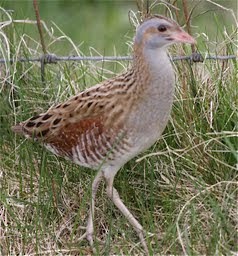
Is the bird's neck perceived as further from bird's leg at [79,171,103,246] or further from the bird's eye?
bird's leg at [79,171,103,246]

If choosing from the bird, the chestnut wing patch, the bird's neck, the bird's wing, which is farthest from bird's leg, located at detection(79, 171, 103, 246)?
the bird's neck

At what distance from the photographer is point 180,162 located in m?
4.67

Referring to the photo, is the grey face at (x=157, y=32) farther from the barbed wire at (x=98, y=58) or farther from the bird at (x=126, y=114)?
the barbed wire at (x=98, y=58)

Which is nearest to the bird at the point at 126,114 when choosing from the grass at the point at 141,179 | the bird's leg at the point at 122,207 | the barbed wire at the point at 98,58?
the bird's leg at the point at 122,207

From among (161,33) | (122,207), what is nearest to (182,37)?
(161,33)

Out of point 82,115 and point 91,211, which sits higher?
point 82,115

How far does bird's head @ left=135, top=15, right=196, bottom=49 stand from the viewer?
165 inches

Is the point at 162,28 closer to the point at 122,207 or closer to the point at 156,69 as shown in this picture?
the point at 156,69

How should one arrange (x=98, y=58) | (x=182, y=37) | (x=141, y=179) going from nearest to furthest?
(x=182, y=37), (x=141, y=179), (x=98, y=58)

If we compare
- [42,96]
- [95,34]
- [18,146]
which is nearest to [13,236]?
[18,146]

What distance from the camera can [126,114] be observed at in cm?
425

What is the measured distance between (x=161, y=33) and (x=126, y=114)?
351 millimetres

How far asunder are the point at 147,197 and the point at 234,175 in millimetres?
398

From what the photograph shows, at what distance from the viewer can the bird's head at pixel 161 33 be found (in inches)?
165
